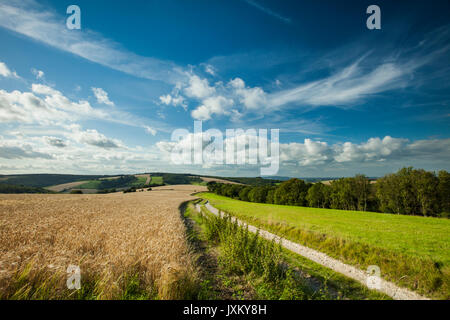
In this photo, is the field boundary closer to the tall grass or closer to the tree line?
the tall grass

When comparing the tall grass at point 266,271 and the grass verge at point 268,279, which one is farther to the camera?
the grass verge at point 268,279

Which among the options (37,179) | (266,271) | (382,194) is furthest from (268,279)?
(37,179)

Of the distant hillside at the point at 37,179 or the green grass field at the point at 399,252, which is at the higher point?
the green grass field at the point at 399,252

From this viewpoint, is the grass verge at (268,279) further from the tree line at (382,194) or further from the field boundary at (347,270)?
the tree line at (382,194)

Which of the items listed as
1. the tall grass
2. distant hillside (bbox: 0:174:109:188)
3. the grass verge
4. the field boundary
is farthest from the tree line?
distant hillside (bbox: 0:174:109:188)

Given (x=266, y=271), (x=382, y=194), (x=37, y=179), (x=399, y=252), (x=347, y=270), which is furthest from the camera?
(x=37, y=179)

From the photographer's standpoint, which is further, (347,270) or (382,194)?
(382,194)

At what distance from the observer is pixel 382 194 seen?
43.0 metres

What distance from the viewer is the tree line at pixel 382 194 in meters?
34.3

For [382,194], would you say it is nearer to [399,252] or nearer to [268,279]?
[399,252]

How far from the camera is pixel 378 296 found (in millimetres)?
6598

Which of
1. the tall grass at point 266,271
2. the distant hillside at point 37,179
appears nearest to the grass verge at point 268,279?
the tall grass at point 266,271
